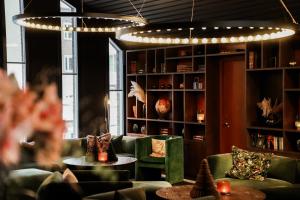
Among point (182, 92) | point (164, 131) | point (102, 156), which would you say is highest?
point (182, 92)

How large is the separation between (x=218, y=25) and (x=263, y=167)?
261 cm

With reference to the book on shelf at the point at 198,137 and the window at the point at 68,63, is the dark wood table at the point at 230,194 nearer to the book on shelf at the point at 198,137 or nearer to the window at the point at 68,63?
the book on shelf at the point at 198,137

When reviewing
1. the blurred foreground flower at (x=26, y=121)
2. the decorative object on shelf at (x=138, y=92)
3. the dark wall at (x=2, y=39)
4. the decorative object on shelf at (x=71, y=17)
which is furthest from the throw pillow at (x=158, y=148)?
the blurred foreground flower at (x=26, y=121)

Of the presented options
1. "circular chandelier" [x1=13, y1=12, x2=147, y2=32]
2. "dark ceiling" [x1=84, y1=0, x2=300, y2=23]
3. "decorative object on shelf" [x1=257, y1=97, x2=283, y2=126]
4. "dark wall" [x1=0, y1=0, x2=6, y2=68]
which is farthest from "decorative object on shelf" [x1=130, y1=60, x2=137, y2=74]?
"circular chandelier" [x1=13, y1=12, x2=147, y2=32]

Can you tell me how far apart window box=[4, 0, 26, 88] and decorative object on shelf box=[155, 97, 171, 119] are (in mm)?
2433

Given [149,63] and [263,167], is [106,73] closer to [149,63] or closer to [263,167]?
[149,63]

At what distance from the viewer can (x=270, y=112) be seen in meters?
6.29

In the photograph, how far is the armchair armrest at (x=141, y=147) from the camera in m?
6.57

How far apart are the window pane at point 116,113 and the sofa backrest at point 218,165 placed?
3.57 meters

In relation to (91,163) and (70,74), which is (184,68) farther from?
(91,163)

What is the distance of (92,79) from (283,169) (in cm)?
418

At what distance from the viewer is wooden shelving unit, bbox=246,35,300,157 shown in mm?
5965

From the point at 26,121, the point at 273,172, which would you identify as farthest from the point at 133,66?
the point at 26,121

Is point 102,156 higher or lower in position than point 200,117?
lower
